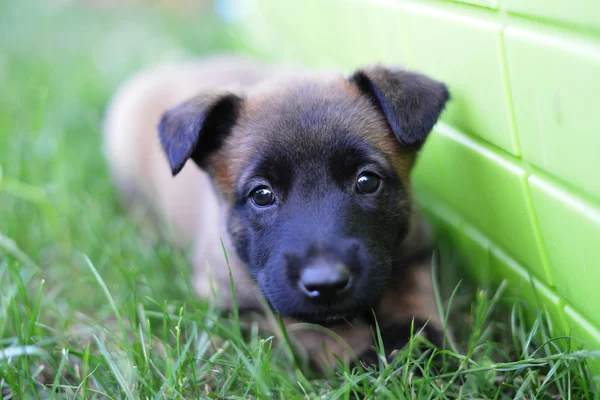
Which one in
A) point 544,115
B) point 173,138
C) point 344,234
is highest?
point 544,115

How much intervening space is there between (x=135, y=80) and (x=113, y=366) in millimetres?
3249

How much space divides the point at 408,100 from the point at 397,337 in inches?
35.4

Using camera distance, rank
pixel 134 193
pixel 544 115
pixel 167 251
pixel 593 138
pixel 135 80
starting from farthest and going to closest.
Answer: pixel 135 80
pixel 134 193
pixel 167 251
pixel 544 115
pixel 593 138

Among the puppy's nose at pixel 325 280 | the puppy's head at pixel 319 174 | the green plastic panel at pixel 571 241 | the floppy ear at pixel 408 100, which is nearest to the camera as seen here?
the green plastic panel at pixel 571 241

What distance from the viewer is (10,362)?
2330mm

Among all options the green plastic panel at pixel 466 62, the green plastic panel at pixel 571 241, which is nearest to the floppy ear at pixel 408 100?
the green plastic panel at pixel 466 62

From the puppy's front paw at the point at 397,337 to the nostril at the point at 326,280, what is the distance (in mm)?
390

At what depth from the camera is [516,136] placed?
7.32 ft

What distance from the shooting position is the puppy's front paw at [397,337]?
2.38m

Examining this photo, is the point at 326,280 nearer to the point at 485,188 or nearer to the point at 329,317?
the point at 329,317

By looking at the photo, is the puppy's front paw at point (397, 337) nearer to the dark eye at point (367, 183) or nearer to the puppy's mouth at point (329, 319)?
the puppy's mouth at point (329, 319)

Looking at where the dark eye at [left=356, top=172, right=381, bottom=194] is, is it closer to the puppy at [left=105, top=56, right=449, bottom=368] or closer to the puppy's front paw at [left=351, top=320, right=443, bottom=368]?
the puppy at [left=105, top=56, right=449, bottom=368]

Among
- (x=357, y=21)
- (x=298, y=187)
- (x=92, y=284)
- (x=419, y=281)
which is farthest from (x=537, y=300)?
(x=92, y=284)

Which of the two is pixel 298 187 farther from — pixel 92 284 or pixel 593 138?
pixel 92 284
